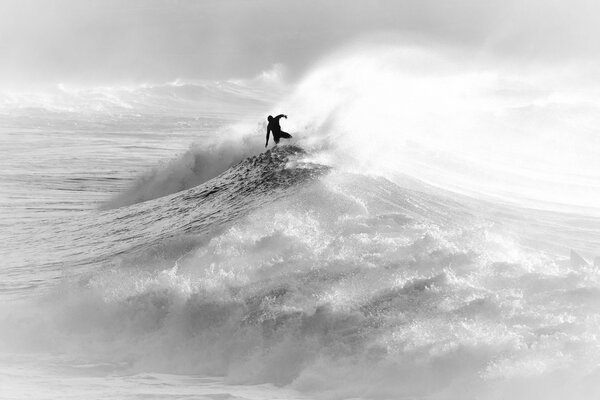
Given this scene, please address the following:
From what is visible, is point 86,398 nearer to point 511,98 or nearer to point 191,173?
point 191,173

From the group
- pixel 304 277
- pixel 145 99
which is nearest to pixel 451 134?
pixel 304 277

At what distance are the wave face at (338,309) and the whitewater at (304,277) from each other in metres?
0.03

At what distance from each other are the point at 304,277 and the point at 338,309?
1042mm

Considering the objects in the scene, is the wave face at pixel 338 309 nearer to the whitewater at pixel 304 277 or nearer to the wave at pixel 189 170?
the whitewater at pixel 304 277

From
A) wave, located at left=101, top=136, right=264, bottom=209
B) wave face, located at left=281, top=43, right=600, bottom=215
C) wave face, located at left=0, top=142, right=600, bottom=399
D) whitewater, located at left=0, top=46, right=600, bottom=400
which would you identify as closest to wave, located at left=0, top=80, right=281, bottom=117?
wave face, located at left=281, top=43, right=600, bottom=215

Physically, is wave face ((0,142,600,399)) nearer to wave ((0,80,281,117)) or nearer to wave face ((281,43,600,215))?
wave face ((281,43,600,215))

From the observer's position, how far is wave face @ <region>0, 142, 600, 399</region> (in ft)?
29.4

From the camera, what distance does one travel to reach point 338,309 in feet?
33.2

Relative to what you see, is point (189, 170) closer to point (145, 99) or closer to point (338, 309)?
point (338, 309)

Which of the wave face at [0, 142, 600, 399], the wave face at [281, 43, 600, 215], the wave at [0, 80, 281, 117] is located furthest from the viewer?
the wave at [0, 80, 281, 117]

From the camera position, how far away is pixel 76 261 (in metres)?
14.5

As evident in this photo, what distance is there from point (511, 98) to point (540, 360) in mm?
47628

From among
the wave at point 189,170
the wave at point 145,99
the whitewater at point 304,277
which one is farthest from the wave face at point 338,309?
the wave at point 145,99

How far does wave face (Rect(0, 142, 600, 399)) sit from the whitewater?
25 millimetres
